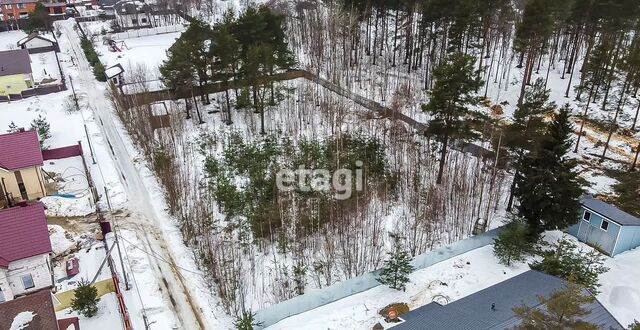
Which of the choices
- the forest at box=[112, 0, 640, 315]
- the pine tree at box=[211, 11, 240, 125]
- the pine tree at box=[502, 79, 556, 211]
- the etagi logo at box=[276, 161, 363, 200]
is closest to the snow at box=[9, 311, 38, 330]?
the forest at box=[112, 0, 640, 315]

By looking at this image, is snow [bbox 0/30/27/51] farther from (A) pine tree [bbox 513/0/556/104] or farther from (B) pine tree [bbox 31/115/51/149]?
(A) pine tree [bbox 513/0/556/104]

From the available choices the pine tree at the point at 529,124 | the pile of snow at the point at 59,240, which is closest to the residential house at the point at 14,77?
the pile of snow at the point at 59,240

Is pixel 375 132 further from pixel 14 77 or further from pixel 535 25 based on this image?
pixel 14 77

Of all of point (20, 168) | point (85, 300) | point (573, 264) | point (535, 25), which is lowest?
point (85, 300)

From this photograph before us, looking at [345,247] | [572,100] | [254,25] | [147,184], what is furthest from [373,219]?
[572,100]

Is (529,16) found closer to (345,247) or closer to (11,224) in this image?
(345,247)

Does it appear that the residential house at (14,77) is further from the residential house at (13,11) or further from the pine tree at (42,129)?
the residential house at (13,11)

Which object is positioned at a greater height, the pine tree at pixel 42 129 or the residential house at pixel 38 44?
the residential house at pixel 38 44

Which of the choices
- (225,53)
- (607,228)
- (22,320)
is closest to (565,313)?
(607,228)
